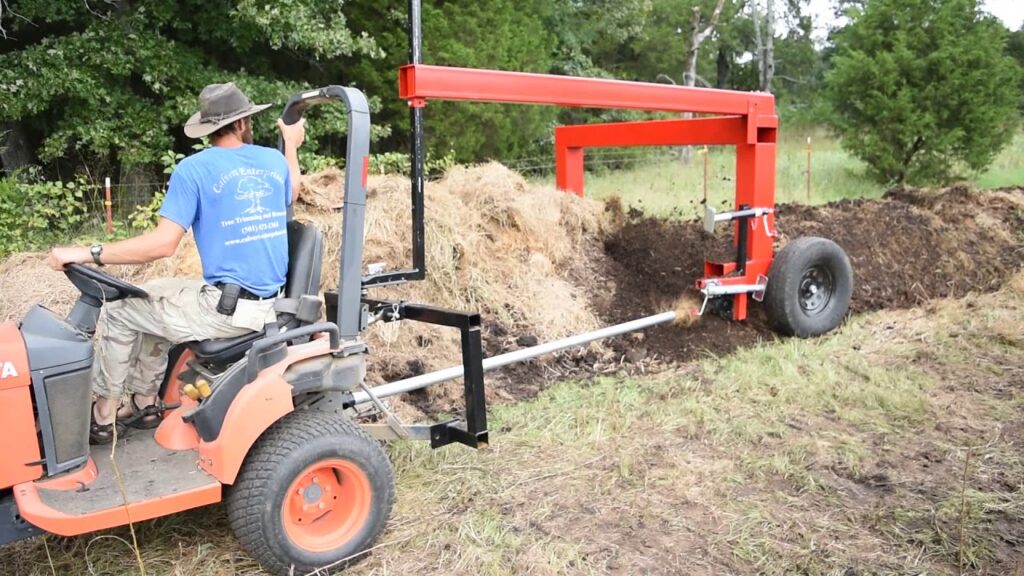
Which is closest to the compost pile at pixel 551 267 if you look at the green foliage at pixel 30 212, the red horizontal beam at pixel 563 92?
the green foliage at pixel 30 212

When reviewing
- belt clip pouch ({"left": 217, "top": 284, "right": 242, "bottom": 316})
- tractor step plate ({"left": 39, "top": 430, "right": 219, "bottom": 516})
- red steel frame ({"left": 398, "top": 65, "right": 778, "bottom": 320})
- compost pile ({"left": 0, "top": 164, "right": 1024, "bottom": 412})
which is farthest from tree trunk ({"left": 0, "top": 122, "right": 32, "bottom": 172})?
belt clip pouch ({"left": 217, "top": 284, "right": 242, "bottom": 316})

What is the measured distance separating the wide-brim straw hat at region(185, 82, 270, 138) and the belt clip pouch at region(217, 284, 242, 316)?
2.02 ft

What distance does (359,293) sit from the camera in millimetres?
3678

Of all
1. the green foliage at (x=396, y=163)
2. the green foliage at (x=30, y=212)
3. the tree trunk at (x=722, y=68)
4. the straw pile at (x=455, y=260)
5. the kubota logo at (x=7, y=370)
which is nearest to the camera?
the kubota logo at (x=7, y=370)

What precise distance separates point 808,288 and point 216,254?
16.4 ft

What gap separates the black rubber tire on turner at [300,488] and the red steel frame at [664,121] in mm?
1873

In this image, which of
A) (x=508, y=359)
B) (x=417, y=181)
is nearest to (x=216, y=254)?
(x=417, y=181)

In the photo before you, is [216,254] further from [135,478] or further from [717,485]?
[717,485]

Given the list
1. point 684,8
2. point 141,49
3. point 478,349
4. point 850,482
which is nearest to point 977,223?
point 850,482

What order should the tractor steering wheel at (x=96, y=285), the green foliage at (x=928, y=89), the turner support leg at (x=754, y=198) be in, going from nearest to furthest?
the tractor steering wheel at (x=96, y=285), the turner support leg at (x=754, y=198), the green foliage at (x=928, y=89)

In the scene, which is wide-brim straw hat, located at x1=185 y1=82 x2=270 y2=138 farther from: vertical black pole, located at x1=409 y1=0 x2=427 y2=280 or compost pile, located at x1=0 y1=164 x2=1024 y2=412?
compost pile, located at x1=0 y1=164 x2=1024 y2=412

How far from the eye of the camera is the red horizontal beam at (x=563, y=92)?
4.59m

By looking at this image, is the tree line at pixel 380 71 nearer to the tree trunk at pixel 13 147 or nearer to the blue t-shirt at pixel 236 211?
the tree trunk at pixel 13 147

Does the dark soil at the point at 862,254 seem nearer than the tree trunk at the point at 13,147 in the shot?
Yes
